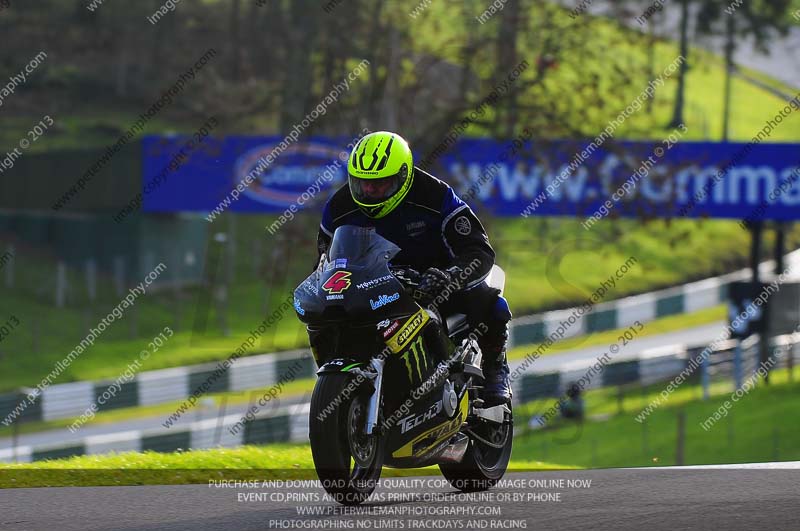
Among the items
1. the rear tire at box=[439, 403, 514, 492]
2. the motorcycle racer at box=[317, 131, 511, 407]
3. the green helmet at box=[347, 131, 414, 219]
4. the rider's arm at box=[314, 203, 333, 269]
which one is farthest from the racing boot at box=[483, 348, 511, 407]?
the green helmet at box=[347, 131, 414, 219]

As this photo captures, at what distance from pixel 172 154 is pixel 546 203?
6.88 m

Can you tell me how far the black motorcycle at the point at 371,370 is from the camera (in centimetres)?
696

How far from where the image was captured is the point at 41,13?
5697cm

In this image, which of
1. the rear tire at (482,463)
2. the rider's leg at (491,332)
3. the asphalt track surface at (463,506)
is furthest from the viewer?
the rear tire at (482,463)

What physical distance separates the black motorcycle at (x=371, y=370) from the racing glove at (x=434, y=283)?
6 centimetres

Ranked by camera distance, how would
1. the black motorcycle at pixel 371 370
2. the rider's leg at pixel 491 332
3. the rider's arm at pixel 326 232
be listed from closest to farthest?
the black motorcycle at pixel 371 370
the rider's arm at pixel 326 232
the rider's leg at pixel 491 332

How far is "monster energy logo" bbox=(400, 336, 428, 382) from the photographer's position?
7453 mm

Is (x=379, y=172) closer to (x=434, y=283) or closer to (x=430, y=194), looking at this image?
(x=430, y=194)

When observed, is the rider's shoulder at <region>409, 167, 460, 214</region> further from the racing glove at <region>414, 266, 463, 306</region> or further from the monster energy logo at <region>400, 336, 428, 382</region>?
the monster energy logo at <region>400, 336, 428, 382</region>

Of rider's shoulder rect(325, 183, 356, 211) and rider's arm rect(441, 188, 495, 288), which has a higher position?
rider's shoulder rect(325, 183, 356, 211)

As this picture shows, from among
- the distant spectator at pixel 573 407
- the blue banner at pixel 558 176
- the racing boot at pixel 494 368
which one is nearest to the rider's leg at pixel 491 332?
the racing boot at pixel 494 368

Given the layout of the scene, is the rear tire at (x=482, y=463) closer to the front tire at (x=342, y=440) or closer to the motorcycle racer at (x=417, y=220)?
the motorcycle racer at (x=417, y=220)

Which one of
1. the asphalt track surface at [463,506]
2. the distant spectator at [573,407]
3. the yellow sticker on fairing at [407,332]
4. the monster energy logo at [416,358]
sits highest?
the distant spectator at [573,407]

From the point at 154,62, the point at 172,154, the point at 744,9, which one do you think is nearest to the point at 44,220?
the point at 172,154
